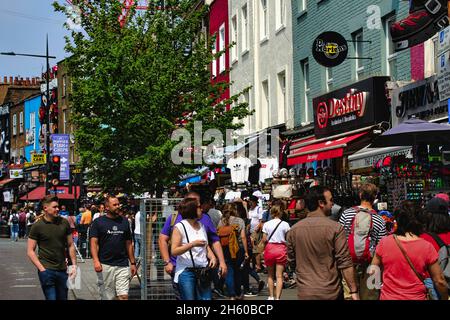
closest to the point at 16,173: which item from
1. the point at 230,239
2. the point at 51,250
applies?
the point at 230,239

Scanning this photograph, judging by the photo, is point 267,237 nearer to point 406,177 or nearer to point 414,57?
point 406,177

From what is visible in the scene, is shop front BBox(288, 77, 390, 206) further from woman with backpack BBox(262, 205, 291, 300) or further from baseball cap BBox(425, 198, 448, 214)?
baseball cap BBox(425, 198, 448, 214)

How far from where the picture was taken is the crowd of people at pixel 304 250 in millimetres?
7934

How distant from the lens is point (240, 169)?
27828 millimetres

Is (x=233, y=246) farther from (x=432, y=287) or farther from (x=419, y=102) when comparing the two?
(x=432, y=287)

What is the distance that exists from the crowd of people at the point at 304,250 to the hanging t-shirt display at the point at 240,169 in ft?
40.2

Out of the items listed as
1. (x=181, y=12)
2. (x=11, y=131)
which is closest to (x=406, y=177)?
(x=181, y=12)

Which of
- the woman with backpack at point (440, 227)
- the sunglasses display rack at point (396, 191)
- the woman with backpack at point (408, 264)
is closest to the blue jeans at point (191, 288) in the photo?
the woman with backpack at point (408, 264)

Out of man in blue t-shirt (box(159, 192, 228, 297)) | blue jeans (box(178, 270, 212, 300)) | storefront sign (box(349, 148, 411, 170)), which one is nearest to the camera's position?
blue jeans (box(178, 270, 212, 300))

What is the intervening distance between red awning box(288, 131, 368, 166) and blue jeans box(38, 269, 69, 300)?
10.7 metres

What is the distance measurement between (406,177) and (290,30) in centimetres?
1540

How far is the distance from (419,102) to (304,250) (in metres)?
11.2

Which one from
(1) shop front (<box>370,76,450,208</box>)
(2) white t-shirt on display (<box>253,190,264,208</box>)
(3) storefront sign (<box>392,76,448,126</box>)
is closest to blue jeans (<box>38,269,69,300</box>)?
(1) shop front (<box>370,76,450,208</box>)

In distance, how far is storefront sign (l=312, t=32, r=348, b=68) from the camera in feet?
72.9
